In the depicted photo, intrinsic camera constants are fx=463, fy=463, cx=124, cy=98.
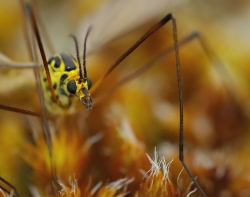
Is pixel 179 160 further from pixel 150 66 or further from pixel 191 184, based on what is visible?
pixel 150 66

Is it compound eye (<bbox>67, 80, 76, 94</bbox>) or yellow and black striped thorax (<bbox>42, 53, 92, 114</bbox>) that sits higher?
yellow and black striped thorax (<bbox>42, 53, 92, 114</bbox>)

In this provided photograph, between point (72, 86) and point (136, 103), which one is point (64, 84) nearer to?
point (72, 86)

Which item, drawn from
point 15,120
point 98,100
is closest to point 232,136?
point 98,100

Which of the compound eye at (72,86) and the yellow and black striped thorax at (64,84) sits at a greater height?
the yellow and black striped thorax at (64,84)

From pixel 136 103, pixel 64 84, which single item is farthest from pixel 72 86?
pixel 136 103
